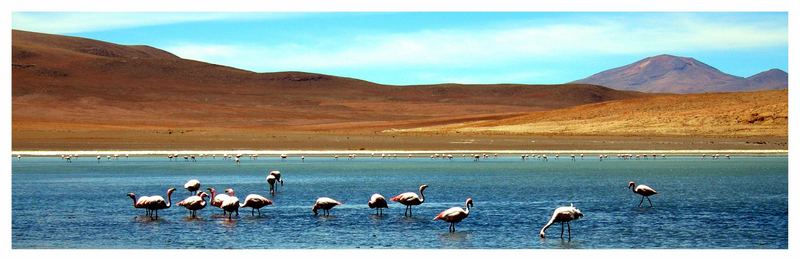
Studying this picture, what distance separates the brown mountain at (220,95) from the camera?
335 ft

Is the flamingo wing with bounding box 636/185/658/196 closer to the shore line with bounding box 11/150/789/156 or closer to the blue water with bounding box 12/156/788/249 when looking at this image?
the blue water with bounding box 12/156/788/249

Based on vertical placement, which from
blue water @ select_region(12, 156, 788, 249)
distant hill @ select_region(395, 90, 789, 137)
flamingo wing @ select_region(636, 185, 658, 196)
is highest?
distant hill @ select_region(395, 90, 789, 137)

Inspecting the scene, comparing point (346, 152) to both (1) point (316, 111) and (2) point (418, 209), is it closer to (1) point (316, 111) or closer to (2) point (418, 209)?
(2) point (418, 209)

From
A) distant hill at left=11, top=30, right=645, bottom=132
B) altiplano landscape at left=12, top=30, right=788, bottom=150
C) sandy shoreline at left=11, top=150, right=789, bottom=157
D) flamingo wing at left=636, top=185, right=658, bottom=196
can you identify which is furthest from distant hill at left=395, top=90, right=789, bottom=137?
flamingo wing at left=636, top=185, right=658, bottom=196

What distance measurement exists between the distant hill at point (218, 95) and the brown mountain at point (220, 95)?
0.13 m

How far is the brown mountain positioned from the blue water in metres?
54.1

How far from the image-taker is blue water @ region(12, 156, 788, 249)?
16.2 m

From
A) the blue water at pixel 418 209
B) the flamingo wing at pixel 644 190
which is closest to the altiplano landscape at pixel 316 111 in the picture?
the blue water at pixel 418 209

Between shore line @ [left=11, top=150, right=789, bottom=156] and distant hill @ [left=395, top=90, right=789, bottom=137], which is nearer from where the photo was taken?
shore line @ [left=11, top=150, right=789, bottom=156]

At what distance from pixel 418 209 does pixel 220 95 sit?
111 metres

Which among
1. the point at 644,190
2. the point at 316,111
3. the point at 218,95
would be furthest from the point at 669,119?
the point at 218,95

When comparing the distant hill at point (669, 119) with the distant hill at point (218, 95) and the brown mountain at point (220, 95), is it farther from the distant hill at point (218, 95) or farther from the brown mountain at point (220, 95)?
the distant hill at point (218, 95)

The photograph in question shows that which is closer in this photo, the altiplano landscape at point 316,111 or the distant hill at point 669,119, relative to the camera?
the altiplano landscape at point 316,111

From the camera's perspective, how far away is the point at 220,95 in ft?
425
